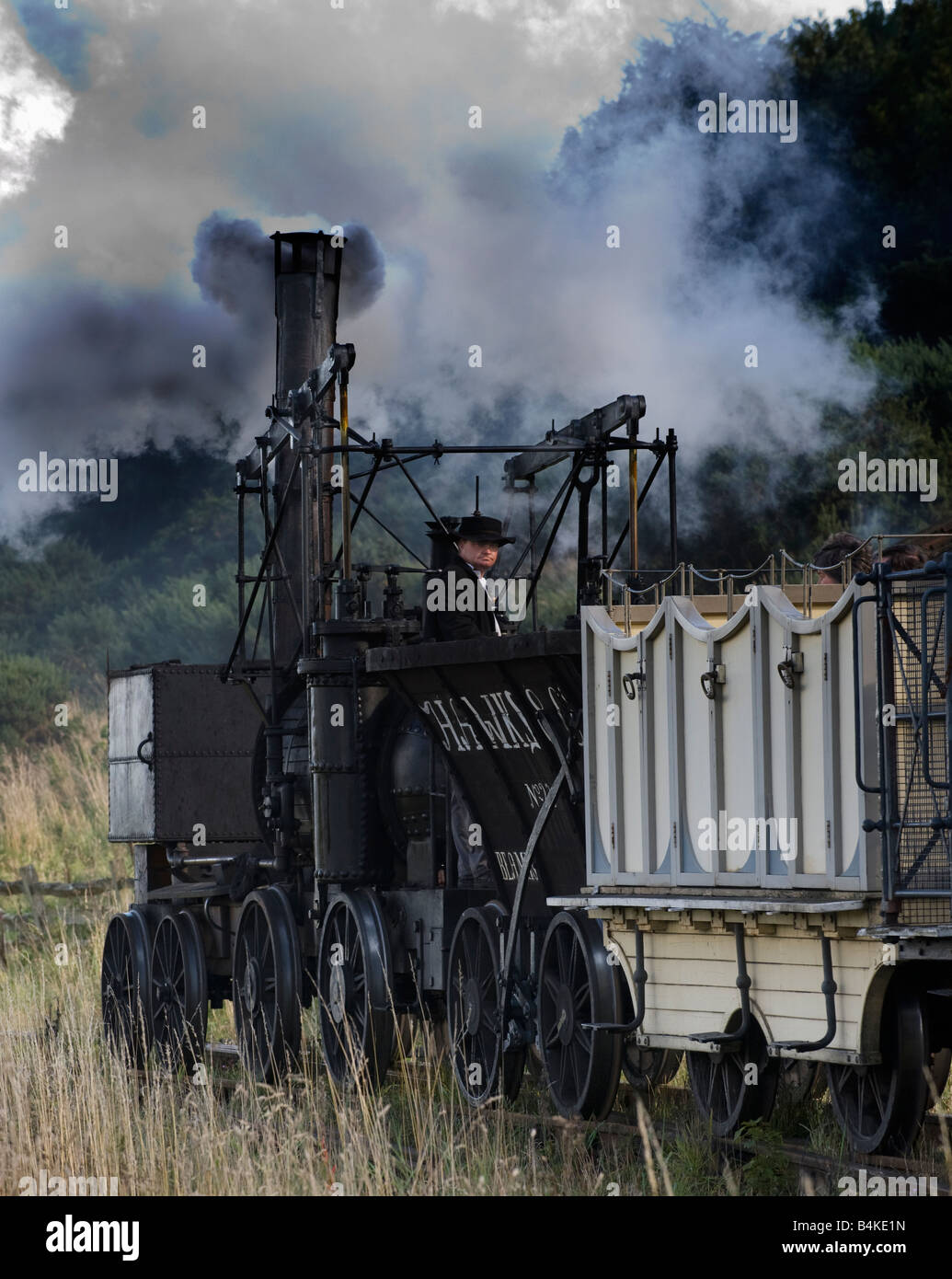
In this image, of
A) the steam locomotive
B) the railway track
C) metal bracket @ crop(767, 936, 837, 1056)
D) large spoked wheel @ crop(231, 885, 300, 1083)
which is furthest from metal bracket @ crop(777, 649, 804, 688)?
large spoked wheel @ crop(231, 885, 300, 1083)

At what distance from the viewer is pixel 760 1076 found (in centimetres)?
912

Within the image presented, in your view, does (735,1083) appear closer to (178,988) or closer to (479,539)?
(479,539)

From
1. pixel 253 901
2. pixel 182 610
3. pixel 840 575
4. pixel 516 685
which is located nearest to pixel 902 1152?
pixel 840 575

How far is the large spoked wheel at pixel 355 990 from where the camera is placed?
39.0 ft

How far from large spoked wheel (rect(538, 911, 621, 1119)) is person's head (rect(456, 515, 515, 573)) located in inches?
93.5

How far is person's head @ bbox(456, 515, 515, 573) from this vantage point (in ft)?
38.5

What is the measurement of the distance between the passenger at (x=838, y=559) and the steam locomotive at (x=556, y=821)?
11cm

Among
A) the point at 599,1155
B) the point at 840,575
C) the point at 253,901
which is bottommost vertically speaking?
the point at 599,1155

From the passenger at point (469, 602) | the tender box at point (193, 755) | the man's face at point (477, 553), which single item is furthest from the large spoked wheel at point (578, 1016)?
the tender box at point (193, 755)

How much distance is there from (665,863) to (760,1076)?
3.22ft

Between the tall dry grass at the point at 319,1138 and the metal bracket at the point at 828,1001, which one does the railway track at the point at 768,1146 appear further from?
the metal bracket at the point at 828,1001

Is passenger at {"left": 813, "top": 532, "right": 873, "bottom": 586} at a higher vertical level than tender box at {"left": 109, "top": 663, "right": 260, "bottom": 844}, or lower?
higher

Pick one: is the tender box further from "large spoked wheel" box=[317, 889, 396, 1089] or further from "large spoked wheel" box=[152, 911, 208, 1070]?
"large spoked wheel" box=[317, 889, 396, 1089]
